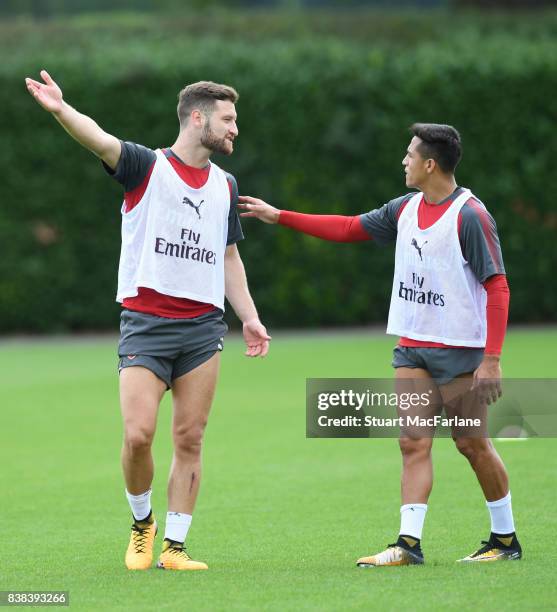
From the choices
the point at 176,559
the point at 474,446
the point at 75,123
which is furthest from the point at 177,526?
the point at 75,123

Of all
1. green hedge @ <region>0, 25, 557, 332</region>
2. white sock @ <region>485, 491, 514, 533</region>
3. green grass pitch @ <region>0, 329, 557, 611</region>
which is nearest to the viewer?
green grass pitch @ <region>0, 329, 557, 611</region>

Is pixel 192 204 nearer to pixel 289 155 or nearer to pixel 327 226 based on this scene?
pixel 327 226

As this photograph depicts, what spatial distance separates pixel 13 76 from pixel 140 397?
17.0 m

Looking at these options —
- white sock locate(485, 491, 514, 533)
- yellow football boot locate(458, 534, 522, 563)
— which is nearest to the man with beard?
yellow football boot locate(458, 534, 522, 563)

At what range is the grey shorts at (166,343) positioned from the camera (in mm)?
6746

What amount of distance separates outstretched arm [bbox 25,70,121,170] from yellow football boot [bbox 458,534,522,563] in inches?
111

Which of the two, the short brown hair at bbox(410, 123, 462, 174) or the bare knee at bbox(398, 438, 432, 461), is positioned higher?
the short brown hair at bbox(410, 123, 462, 174)

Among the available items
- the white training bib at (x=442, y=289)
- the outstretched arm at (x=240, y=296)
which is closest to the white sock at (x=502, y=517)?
the white training bib at (x=442, y=289)

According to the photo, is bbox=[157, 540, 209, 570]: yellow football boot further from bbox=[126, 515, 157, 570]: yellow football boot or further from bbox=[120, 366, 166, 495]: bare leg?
bbox=[120, 366, 166, 495]: bare leg

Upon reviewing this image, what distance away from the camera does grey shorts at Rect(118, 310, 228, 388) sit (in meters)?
6.75

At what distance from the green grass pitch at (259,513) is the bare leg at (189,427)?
414 mm

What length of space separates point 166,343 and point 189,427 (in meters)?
0.46

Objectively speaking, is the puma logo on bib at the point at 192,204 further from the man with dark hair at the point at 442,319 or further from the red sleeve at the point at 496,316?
the red sleeve at the point at 496,316

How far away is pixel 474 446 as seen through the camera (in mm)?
6836
